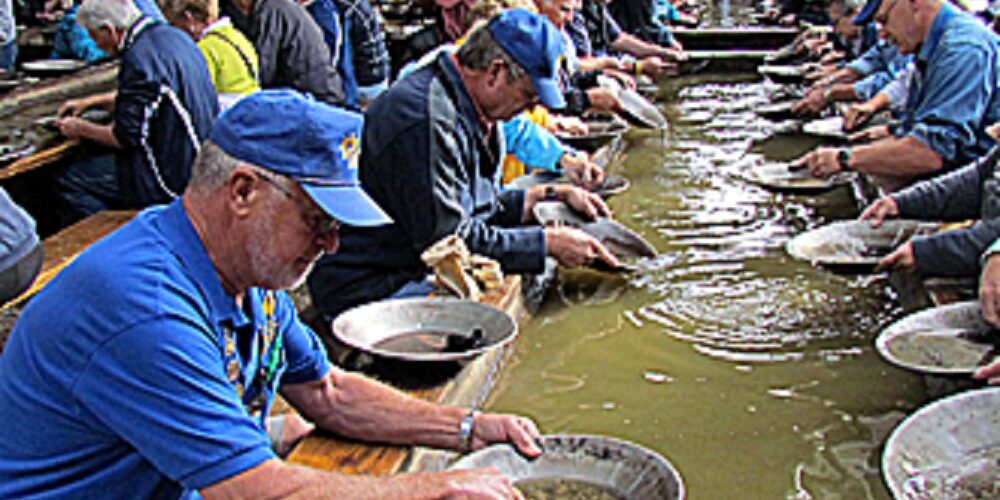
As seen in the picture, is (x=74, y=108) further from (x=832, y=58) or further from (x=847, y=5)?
(x=832, y=58)

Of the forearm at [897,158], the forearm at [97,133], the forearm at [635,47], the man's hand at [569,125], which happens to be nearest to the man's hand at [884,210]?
the forearm at [897,158]

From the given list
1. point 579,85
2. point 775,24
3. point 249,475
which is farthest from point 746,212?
point 775,24

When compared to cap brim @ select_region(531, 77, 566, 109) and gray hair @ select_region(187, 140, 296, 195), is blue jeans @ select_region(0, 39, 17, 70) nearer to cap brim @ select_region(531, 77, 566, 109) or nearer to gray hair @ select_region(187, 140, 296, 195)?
cap brim @ select_region(531, 77, 566, 109)

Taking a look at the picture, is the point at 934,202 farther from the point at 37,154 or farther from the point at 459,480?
the point at 37,154

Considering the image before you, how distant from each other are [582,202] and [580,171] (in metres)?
0.69

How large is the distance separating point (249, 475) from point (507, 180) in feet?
15.1

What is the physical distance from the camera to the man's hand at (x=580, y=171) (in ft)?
18.6

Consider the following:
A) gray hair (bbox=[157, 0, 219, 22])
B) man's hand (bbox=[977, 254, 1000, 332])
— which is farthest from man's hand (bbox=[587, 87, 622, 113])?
man's hand (bbox=[977, 254, 1000, 332])

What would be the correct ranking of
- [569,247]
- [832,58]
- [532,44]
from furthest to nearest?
1. [832,58]
2. [569,247]
3. [532,44]

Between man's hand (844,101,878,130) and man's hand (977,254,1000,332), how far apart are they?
3447 mm

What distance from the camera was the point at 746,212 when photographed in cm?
602

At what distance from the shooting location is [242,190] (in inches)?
80.2

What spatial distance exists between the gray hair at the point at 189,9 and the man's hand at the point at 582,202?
83.1 inches

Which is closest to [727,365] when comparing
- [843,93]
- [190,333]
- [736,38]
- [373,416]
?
[373,416]
